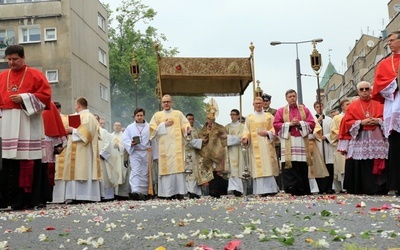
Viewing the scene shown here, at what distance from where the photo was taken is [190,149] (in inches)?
658

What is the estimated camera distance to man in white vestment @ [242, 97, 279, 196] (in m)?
15.8

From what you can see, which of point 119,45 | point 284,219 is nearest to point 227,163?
point 284,219

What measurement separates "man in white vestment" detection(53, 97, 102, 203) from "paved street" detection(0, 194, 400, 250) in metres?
5.62

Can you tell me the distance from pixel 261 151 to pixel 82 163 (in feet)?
11.9

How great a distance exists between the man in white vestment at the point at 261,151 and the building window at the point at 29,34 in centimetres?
3040

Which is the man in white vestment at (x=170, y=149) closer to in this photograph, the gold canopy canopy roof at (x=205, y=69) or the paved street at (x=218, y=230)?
the gold canopy canopy roof at (x=205, y=69)

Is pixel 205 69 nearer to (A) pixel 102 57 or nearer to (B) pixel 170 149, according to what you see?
(B) pixel 170 149

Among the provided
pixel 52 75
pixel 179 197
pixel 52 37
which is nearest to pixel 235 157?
pixel 179 197

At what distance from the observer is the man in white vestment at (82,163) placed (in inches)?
596

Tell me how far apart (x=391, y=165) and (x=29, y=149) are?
5.53m

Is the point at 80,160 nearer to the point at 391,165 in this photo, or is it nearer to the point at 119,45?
the point at 391,165

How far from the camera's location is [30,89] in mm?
11703

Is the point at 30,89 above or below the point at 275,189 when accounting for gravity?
above

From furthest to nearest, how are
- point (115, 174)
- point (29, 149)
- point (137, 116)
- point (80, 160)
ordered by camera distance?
1. point (115, 174)
2. point (137, 116)
3. point (80, 160)
4. point (29, 149)
